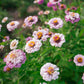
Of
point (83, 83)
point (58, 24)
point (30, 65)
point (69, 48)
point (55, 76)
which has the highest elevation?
point (58, 24)

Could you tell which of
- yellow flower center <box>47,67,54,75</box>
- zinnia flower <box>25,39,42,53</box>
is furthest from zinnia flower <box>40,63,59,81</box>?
zinnia flower <box>25,39,42,53</box>

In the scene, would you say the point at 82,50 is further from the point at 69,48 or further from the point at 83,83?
the point at 83,83

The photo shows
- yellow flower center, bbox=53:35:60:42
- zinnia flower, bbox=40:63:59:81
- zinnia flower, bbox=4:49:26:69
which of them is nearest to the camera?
zinnia flower, bbox=40:63:59:81

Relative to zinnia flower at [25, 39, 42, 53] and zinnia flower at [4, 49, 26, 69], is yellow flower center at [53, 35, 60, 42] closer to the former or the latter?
zinnia flower at [25, 39, 42, 53]

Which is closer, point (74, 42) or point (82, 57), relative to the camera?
point (82, 57)

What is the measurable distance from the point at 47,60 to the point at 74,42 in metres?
0.46

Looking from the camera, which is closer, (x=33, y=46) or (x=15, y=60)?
(x=15, y=60)

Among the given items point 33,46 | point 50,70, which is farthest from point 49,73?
point 33,46

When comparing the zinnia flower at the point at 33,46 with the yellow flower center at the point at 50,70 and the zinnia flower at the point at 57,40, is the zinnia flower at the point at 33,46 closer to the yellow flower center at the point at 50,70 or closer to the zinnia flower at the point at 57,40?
the zinnia flower at the point at 57,40

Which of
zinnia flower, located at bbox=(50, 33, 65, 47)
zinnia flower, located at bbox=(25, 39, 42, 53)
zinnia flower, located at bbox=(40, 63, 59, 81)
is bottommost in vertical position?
zinnia flower, located at bbox=(40, 63, 59, 81)

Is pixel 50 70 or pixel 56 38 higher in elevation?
pixel 56 38

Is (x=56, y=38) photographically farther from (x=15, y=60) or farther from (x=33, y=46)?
(x=15, y=60)

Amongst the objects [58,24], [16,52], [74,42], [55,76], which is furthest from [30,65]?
[74,42]

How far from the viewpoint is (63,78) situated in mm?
1863
